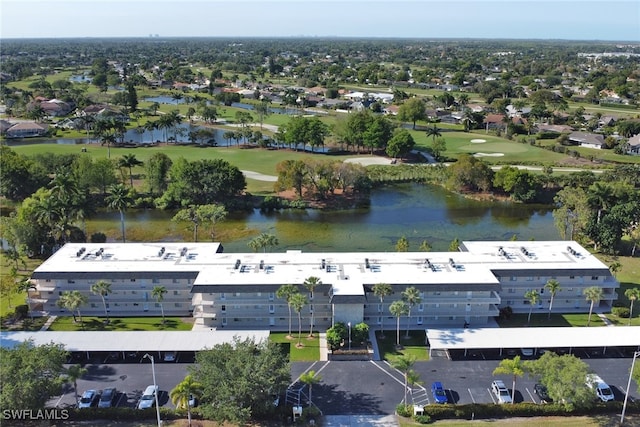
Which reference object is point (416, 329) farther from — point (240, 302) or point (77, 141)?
point (77, 141)

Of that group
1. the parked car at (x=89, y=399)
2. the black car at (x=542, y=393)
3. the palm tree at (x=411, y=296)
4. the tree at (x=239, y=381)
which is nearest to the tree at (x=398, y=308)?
the palm tree at (x=411, y=296)

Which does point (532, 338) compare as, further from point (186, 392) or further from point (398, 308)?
point (186, 392)

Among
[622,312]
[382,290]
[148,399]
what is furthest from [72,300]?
[622,312]

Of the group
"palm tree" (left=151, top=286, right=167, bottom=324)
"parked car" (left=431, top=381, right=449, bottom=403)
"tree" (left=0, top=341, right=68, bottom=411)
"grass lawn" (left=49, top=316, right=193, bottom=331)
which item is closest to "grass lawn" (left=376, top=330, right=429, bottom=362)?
"parked car" (left=431, top=381, right=449, bottom=403)

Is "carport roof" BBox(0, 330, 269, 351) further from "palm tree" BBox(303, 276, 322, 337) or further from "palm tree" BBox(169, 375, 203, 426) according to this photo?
"palm tree" BBox(169, 375, 203, 426)

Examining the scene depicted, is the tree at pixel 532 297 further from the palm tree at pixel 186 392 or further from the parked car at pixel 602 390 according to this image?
the palm tree at pixel 186 392

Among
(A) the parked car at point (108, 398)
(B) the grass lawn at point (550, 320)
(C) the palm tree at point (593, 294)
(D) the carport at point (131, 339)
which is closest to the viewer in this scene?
(A) the parked car at point (108, 398)
